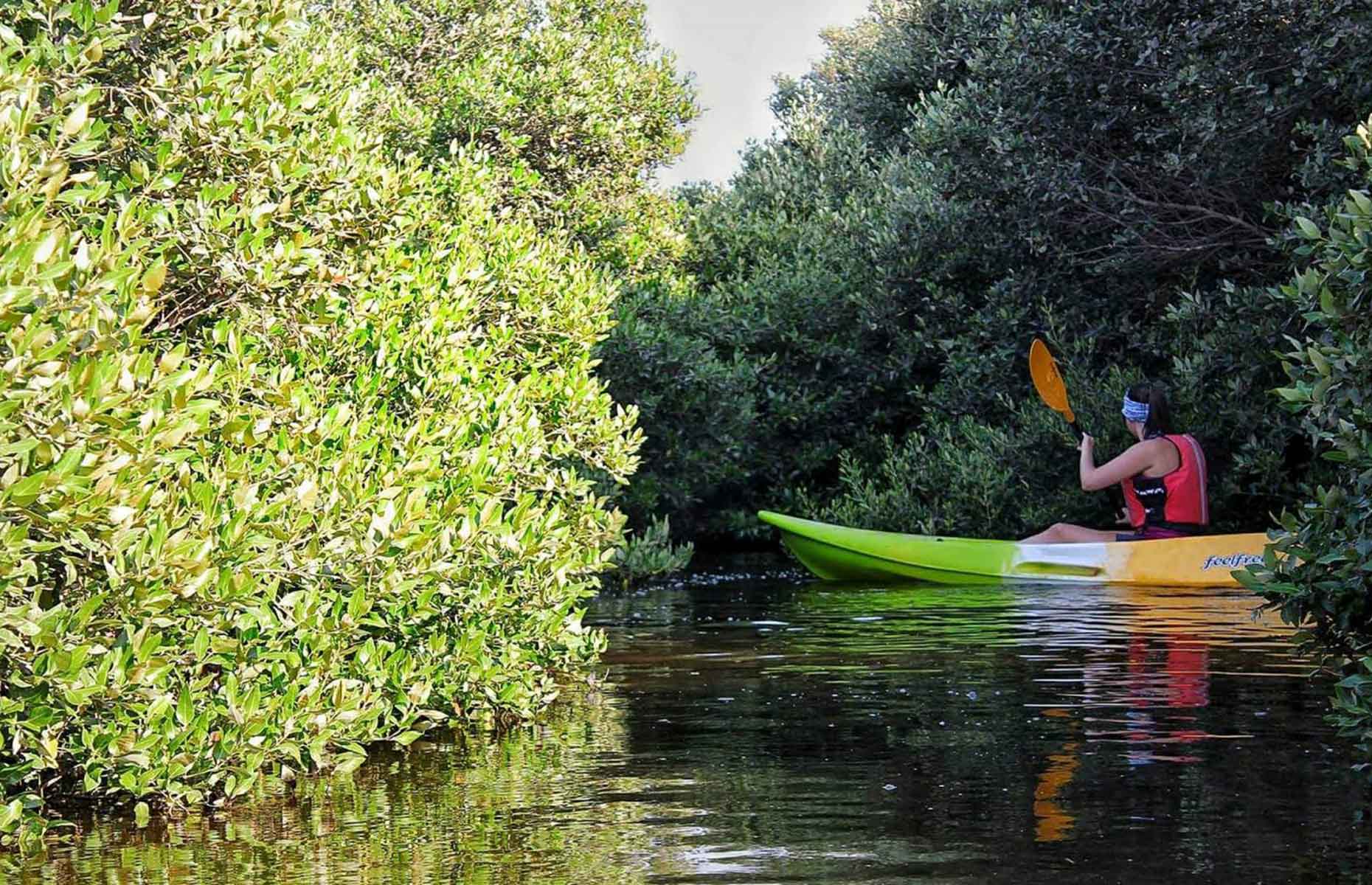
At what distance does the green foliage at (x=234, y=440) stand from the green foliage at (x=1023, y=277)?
359 inches

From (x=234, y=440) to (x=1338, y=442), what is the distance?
412 cm

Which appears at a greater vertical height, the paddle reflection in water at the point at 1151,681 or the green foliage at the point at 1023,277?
the green foliage at the point at 1023,277

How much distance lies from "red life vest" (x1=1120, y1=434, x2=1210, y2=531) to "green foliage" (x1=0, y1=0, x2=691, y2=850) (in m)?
7.62

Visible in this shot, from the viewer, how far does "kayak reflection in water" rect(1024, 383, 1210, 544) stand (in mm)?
15242

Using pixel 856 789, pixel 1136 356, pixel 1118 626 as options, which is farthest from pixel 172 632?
pixel 1136 356

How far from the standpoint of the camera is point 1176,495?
1569 centimetres

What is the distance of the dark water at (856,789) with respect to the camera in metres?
5.45

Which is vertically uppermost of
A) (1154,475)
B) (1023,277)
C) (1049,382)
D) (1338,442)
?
(1023,277)

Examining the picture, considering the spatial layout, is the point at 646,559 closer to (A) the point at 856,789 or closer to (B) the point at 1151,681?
(B) the point at 1151,681

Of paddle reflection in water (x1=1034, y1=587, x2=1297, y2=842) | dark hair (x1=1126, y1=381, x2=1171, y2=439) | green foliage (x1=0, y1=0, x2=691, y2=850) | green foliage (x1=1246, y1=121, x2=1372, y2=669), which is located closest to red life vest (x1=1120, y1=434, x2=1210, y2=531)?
dark hair (x1=1126, y1=381, x2=1171, y2=439)

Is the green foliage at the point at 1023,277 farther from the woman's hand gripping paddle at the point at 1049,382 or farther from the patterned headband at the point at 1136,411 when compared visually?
the patterned headband at the point at 1136,411

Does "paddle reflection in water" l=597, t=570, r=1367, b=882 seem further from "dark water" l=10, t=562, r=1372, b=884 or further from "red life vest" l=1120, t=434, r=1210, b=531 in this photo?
"red life vest" l=1120, t=434, r=1210, b=531

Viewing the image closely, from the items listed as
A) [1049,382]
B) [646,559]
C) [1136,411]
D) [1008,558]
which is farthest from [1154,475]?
[646,559]

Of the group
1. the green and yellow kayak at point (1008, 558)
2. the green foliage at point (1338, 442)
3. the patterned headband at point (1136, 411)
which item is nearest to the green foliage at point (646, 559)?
the green and yellow kayak at point (1008, 558)
